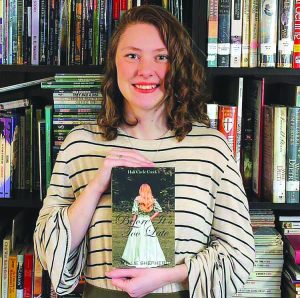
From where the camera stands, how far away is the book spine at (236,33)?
144cm

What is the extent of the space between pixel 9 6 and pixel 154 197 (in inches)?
27.0

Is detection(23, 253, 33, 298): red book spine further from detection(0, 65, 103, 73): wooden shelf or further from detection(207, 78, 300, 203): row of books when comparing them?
detection(207, 78, 300, 203): row of books

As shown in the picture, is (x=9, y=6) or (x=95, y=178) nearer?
(x=95, y=178)

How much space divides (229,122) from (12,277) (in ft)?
2.33

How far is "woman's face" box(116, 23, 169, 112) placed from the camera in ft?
3.98

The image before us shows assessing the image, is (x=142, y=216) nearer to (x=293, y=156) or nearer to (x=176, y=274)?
(x=176, y=274)

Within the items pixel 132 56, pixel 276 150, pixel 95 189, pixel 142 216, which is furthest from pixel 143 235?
pixel 276 150

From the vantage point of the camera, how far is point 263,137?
150 cm

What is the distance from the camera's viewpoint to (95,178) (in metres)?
1.20

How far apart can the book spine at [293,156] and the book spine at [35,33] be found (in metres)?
0.66

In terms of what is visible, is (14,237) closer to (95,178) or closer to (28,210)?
(28,210)

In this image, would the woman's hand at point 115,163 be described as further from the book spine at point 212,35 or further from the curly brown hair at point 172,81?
the book spine at point 212,35

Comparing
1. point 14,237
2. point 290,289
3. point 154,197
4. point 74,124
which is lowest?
point 290,289

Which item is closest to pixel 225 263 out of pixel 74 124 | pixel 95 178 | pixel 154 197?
pixel 154 197
